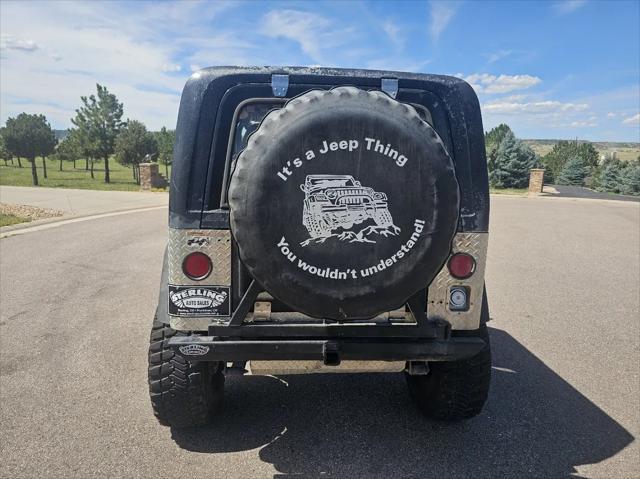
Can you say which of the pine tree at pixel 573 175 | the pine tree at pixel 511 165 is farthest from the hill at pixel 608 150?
the pine tree at pixel 511 165

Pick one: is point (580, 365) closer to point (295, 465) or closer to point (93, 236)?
point (295, 465)

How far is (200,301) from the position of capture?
104 inches

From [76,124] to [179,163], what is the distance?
3690 centimetres

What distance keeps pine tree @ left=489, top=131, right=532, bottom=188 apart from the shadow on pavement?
27691 mm

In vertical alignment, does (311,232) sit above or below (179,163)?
below

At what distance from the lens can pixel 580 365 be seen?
4434mm

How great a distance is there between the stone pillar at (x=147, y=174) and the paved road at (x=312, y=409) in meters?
17.7

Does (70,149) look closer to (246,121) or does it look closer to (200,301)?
(246,121)

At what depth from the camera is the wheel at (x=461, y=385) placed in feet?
9.95

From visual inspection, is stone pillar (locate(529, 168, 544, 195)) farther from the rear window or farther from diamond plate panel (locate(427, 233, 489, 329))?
the rear window

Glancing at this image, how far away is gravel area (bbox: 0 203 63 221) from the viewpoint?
1334 centimetres

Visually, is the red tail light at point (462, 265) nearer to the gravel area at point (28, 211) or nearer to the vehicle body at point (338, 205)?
the vehicle body at point (338, 205)

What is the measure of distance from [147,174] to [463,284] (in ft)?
75.4

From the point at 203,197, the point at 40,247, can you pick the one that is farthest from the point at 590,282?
the point at 40,247
